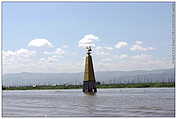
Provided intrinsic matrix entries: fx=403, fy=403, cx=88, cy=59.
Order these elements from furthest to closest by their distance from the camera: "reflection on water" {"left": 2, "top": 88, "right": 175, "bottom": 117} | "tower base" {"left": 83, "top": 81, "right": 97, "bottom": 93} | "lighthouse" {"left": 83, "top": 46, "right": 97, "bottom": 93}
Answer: "tower base" {"left": 83, "top": 81, "right": 97, "bottom": 93}
"lighthouse" {"left": 83, "top": 46, "right": 97, "bottom": 93}
"reflection on water" {"left": 2, "top": 88, "right": 175, "bottom": 117}

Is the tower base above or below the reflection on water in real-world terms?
above

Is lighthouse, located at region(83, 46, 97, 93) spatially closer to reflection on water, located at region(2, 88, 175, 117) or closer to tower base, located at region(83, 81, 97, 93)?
tower base, located at region(83, 81, 97, 93)

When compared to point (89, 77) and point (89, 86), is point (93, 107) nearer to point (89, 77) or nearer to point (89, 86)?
point (89, 77)

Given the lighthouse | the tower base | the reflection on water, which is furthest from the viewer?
the tower base

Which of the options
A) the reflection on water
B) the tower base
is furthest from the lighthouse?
the reflection on water

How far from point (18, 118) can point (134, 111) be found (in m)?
2.46

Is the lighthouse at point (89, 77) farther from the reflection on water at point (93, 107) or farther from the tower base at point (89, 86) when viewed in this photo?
the reflection on water at point (93, 107)

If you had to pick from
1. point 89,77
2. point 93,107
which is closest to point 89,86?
point 89,77

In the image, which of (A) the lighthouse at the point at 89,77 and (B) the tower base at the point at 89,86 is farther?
(B) the tower base at the point at 89,86

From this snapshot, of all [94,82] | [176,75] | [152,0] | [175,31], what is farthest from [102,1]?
[94,82]

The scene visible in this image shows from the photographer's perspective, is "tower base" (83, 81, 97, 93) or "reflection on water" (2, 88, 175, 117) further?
"tower base" (83, 81, 97, 93)

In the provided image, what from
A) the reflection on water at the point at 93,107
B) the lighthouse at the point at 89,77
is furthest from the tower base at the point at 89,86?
the reflection on water at the point at 93,107

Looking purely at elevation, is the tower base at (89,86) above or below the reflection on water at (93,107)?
above

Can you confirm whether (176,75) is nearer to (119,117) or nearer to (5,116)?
(119,117)
